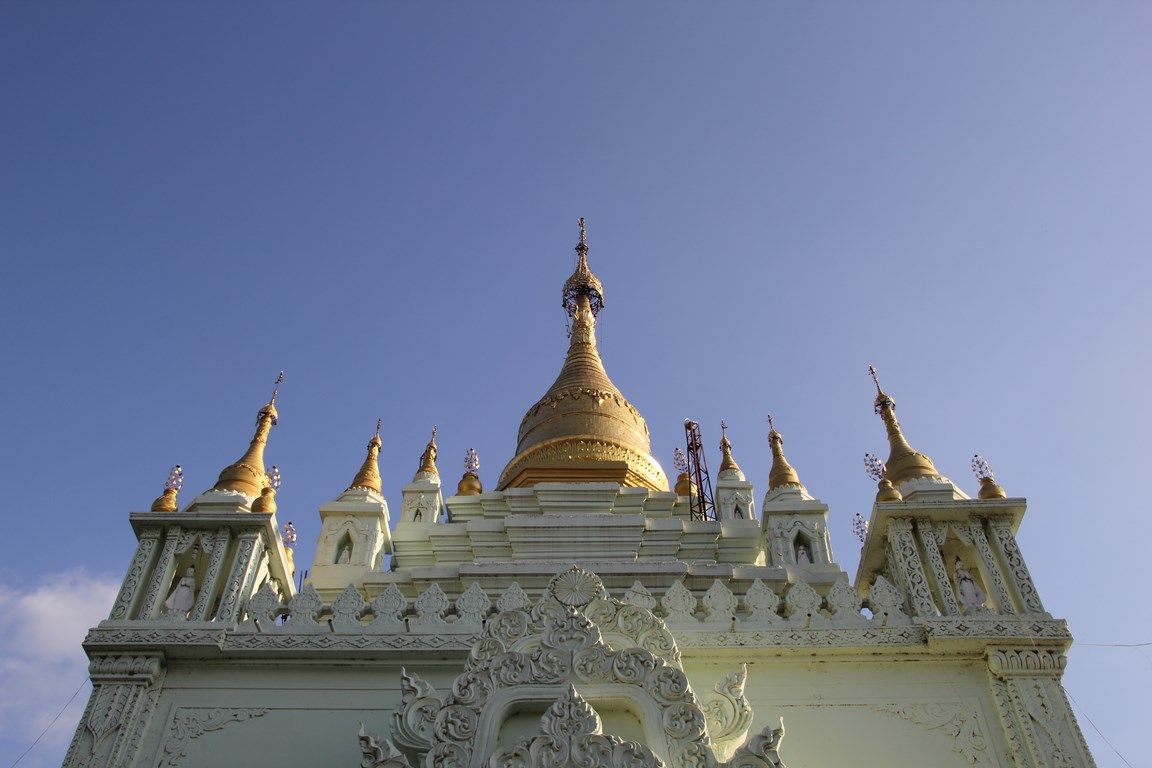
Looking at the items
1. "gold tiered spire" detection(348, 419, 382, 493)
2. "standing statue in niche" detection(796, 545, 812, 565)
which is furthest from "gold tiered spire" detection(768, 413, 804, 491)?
"gold tiered spire" detection(348, 419, 382, 493)

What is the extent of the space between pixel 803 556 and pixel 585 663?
991cm

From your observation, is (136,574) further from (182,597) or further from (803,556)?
(803,556)

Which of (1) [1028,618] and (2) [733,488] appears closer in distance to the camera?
(1) [1028,618]

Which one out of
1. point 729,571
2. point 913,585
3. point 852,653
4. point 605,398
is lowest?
point 852,653

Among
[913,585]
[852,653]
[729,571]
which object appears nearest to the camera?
[852,653]

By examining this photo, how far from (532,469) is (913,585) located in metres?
11.4

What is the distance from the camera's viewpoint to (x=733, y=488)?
71.7 ft

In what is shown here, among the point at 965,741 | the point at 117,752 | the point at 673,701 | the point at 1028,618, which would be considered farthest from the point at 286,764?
the point at 1028,618

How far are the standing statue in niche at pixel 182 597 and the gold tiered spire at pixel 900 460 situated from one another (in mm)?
9975

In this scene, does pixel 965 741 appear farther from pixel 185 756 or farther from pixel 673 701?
pixel 185 756

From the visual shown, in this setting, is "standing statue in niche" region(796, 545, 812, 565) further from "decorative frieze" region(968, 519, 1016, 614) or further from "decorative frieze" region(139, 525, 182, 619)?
"decorative frieze" region(139, 525, 182, 619)

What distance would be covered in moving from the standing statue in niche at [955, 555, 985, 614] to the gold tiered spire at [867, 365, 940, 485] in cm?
189

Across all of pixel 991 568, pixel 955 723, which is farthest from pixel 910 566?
pixel 955 723

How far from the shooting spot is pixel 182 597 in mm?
12820
